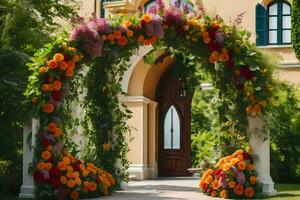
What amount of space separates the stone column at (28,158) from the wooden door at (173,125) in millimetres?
10218

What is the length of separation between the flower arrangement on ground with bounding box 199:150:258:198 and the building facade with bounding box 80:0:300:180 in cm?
689

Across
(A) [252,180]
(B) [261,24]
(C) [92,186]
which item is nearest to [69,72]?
(C) [92,186]

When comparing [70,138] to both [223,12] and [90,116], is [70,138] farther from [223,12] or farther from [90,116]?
[223,12]

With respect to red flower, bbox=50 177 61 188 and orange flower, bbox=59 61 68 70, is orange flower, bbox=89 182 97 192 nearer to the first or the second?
red flower, bbox=50 177 61 188

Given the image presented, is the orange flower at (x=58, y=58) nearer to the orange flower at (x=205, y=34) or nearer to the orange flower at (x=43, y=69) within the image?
the orange flower at (x=43, y=69)

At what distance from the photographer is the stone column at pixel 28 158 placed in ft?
41.5

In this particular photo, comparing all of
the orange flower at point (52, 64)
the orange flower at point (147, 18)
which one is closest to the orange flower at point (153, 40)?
the orange flower at point (147, 18)

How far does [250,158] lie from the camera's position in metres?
13.2

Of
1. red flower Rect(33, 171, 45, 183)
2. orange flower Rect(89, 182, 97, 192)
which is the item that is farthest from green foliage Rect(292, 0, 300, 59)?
red flower Rect(33, 171, 45, 183)

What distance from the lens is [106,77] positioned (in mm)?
14422

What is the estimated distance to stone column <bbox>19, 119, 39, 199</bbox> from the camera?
1264 cm

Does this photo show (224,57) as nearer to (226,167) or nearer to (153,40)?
(153,40)

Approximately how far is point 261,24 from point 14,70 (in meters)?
10.2

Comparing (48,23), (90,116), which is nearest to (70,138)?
(90,116)
